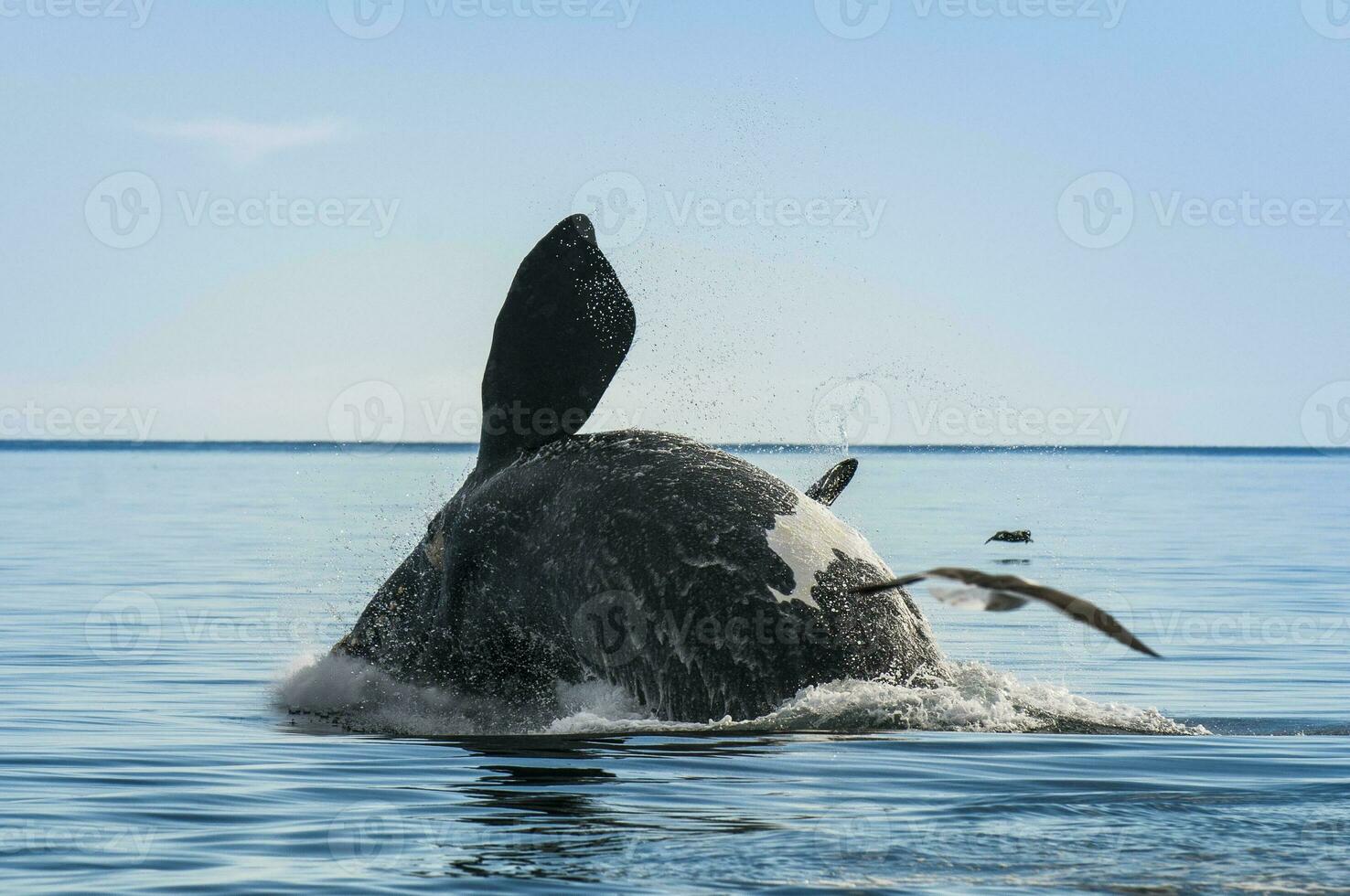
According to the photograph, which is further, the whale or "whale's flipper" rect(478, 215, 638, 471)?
"whale's flipper" rect(478, 215, 638, 471)

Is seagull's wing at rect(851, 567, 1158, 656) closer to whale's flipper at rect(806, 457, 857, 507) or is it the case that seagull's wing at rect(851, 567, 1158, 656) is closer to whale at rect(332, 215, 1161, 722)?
whale at rect(332, 215, 1161, 722)

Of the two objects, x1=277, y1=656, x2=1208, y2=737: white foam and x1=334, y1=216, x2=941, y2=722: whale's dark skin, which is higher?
x1=334, y1=216, x2=941, y2=722: whale's dark skin

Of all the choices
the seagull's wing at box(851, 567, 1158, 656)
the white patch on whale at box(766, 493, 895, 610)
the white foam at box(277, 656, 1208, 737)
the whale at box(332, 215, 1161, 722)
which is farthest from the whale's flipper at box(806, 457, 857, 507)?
the seagull's wing at box(851, 567, 1158, 656)

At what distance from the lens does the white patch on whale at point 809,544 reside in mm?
10117

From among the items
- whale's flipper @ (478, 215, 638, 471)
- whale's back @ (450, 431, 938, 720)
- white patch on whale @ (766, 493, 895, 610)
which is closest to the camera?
whale's back @ (450, 431, 938, 720)

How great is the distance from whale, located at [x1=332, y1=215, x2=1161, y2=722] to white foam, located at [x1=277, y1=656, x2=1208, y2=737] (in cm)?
10

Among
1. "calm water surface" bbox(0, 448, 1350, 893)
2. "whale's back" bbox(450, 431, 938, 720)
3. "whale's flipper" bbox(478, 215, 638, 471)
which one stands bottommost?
"calm water surface" bbox(0, 448, 1350, 893)

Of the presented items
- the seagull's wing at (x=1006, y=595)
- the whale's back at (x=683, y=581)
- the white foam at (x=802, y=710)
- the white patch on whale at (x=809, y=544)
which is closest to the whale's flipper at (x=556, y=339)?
the whale's back at (x=683, y=581)

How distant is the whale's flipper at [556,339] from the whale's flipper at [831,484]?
175cm

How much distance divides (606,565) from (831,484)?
2.44 metres

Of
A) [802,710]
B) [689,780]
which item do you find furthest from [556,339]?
[689,780]

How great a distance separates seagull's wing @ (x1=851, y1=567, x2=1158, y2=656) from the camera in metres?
5.07

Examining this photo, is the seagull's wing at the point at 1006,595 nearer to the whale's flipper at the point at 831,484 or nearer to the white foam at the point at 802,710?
the white foam at the point at 802,710

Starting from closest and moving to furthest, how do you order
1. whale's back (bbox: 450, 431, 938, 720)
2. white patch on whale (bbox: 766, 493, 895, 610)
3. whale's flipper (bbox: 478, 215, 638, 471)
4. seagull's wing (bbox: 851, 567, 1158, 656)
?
seagull's wing (bbox: 851, 567, 1158, 656) → whale's back (bbox: 450, 431, 938, 720) → white patch on whale (bbox: 766, 493, 895, 610) → whale's flipper (bbox: 478, 215, 638, 471)
